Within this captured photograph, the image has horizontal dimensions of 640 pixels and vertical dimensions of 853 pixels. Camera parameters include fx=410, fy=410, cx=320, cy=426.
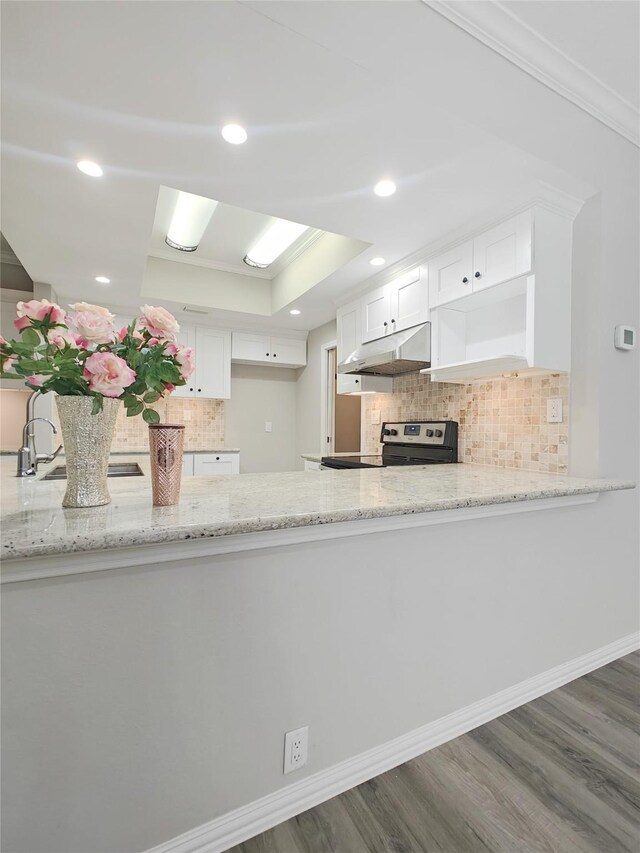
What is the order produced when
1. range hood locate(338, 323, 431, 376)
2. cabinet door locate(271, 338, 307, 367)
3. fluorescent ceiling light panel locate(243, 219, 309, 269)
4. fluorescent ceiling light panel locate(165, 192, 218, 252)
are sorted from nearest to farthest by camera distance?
range hood locate(338, 323, 431, 376)
fluorescent ceiling light panel locate(165, 192, 218, 252)
fluorescent ceiling light panel locate(243, 219, 309, 269)
cabinet door locate(271, 338, 307, 367)

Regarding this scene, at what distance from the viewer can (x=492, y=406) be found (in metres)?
2.57

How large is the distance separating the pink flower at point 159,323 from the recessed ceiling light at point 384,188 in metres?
1.47

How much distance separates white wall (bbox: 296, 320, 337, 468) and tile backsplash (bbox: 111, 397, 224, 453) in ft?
3.29

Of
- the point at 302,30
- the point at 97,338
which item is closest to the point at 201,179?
the point at 302,30

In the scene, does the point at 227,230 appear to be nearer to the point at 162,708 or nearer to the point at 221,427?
the point at 221,427

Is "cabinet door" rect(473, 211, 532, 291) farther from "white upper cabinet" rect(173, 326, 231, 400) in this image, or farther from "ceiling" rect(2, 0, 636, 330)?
"white upper cabinet" rect(173, 326, 231, 400)

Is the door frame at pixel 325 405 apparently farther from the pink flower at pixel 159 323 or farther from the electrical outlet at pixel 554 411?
the pink flower at pixel 159 323

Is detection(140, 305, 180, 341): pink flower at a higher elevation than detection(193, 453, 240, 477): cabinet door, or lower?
higher

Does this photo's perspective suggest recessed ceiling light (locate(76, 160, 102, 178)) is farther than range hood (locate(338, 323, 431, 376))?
No

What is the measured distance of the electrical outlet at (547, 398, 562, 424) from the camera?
216 centimetres

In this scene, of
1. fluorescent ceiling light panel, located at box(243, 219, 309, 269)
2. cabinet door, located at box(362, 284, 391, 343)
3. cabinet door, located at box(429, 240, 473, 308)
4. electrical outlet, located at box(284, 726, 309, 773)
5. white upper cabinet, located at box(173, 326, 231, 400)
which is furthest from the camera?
white upper cabinet, located at box(173, 326, 231, 400)

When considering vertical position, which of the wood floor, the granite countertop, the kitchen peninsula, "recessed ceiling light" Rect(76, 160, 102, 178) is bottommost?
the wood floor

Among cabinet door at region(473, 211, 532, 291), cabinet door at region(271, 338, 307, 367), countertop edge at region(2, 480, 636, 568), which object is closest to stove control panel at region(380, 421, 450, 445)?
cabinet door at region(473, 211, 532, 291)

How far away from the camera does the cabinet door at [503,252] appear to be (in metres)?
2.03
